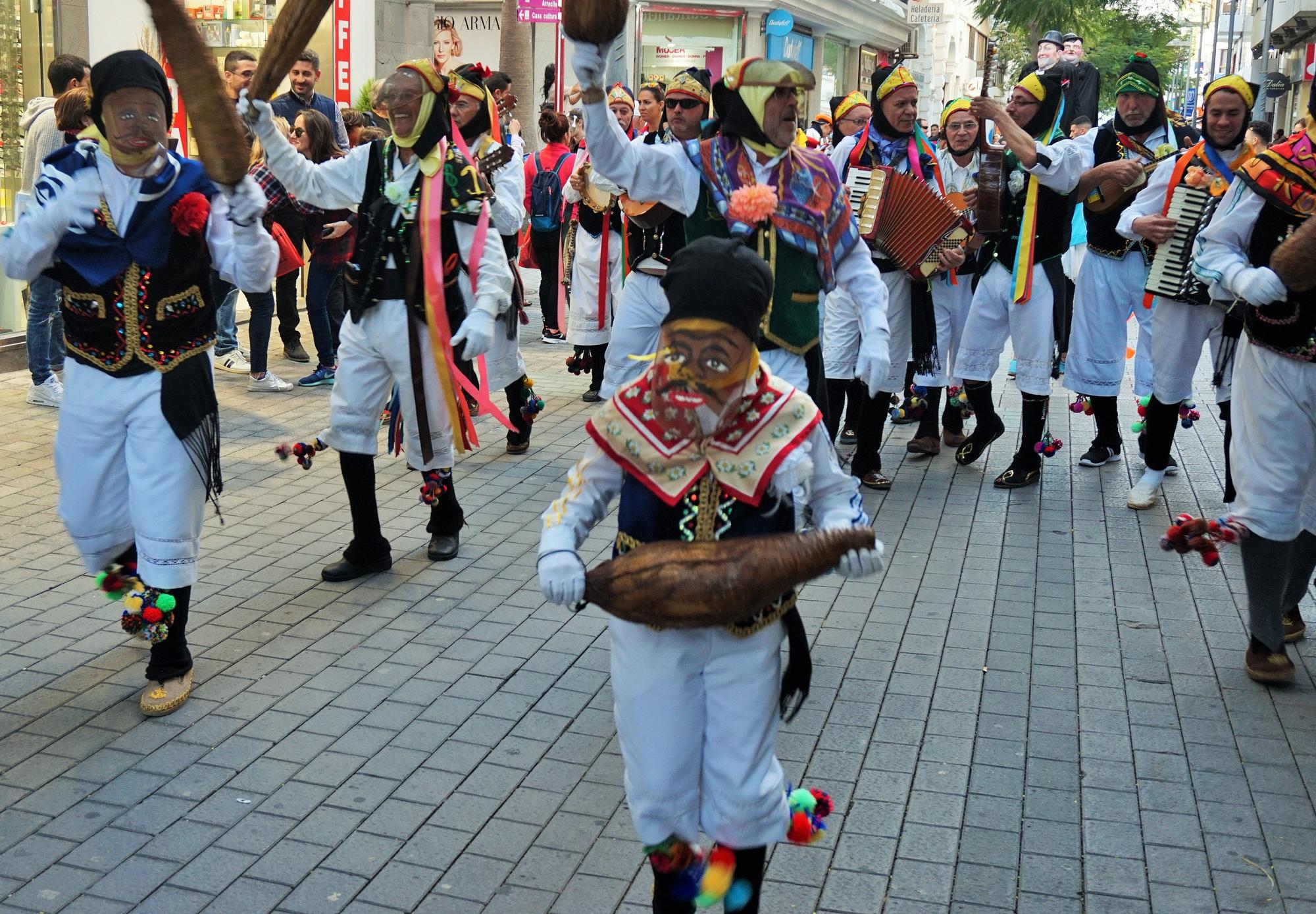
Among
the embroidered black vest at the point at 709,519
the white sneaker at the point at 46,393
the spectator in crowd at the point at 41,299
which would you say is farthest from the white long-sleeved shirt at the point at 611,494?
the white sneaker at the point at 46,393

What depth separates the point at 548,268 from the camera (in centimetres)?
1270

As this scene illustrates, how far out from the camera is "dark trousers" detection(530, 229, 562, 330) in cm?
1234

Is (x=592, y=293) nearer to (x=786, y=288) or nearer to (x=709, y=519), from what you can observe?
(x=786, y=288)

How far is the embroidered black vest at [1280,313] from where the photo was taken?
5.01 meters

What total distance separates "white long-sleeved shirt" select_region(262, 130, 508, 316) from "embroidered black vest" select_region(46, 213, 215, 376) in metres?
1.19

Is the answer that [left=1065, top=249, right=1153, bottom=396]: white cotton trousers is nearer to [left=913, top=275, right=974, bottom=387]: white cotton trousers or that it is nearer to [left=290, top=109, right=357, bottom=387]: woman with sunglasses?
[left=913, top=275, right=974, bottom=387]: white cotton trousers

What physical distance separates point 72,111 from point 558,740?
514 cm

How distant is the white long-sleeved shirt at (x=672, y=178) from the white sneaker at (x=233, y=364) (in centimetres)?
661

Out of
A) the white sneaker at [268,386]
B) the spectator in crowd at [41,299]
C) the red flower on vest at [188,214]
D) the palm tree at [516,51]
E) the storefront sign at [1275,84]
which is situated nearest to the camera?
the red flower on vest at [188,214]

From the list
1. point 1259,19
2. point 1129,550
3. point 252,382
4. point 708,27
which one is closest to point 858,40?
point 708,27

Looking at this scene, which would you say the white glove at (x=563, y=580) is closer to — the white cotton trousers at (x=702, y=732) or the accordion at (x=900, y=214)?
the white cotton trousers at (x=702, y=732)

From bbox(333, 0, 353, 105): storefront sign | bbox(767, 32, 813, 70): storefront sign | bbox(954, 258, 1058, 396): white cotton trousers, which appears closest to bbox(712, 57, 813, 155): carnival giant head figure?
bbox(954, 258, 1058, 396): white cotton trousers

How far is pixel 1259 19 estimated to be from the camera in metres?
44.8

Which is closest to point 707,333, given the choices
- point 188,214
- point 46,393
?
point 188,214
